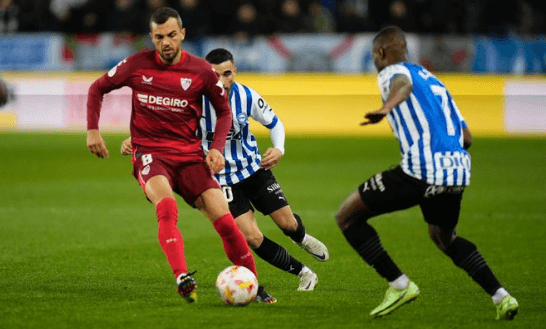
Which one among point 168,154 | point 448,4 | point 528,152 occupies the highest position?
point 168,154

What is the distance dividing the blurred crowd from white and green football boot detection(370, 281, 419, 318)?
15877 mm

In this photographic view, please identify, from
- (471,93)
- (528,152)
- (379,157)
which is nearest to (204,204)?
(379,157)

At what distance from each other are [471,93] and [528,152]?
2928 millimetres

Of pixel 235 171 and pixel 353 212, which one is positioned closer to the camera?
pixel 353 212

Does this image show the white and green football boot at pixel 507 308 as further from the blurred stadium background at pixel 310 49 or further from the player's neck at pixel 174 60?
the blurred stadium background at pixel 310 49

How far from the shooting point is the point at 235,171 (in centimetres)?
803

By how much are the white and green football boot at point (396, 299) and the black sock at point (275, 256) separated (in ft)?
4.85

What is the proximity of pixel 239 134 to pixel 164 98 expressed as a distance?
111cm

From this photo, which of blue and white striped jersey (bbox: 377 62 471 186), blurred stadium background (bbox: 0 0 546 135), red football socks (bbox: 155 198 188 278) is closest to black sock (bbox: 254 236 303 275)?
red football socks (bbox: 155 198 188 278)

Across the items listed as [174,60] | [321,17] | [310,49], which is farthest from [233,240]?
[321,17]

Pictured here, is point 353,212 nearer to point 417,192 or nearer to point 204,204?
point 417,192

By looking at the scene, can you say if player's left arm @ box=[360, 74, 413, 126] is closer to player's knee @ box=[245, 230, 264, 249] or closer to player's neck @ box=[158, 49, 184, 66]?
player's neck @ box=[158, 49, 184, 66]

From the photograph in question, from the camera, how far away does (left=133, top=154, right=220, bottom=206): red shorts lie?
7096 mm

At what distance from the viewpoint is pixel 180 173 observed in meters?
7.17
